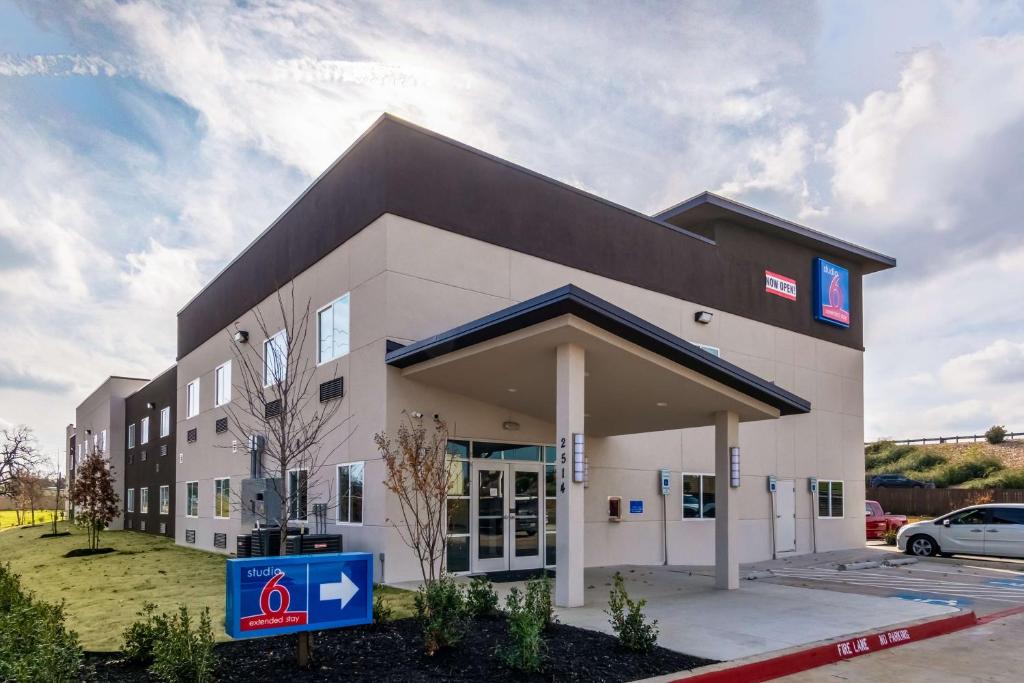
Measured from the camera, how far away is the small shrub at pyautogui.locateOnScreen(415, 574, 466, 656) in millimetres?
7941

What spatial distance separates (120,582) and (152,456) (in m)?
20.7

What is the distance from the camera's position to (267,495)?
16.9 meters

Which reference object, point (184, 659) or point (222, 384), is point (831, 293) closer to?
point (222, 384)

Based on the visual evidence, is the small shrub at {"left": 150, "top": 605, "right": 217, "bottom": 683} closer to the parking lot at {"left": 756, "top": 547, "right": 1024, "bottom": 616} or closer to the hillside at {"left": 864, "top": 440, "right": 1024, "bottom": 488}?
the parking lot at {"left": 756, "top": 547, "right": 1024, "bottom": 616}

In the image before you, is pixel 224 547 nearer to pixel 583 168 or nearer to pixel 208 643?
pixel 583 168

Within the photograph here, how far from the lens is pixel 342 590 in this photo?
724 centimetres

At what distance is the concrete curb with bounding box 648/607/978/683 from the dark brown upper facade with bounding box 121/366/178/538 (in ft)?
90.1

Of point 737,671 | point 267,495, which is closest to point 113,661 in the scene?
point 737,671

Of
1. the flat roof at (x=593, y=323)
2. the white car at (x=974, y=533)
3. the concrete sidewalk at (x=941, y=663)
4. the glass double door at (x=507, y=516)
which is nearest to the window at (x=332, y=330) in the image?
the flat roof at (x=593, y=323)

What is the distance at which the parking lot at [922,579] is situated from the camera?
45.3 feet

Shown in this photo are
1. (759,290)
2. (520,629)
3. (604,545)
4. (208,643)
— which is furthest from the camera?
(759,290)

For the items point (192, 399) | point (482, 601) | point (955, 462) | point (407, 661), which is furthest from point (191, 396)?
point (955, 462)

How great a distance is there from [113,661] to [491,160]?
37.5ft

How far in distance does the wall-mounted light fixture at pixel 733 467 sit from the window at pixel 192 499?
1833 cm
